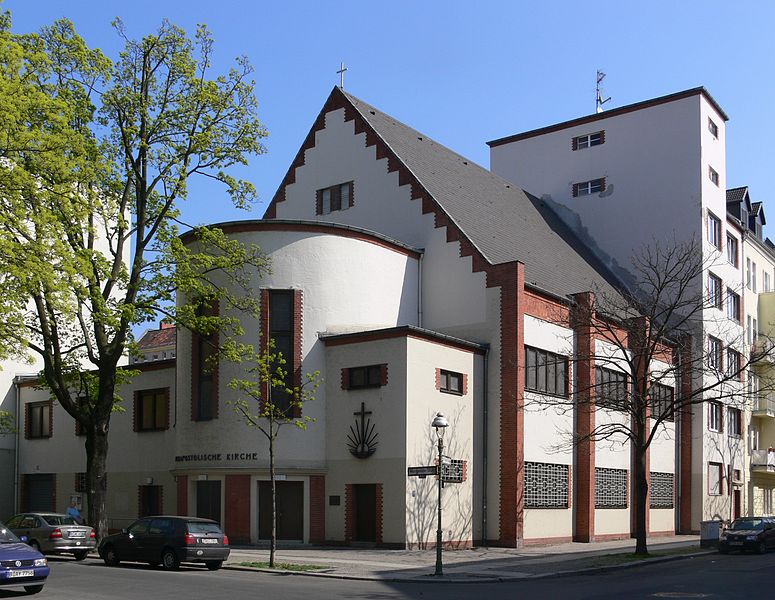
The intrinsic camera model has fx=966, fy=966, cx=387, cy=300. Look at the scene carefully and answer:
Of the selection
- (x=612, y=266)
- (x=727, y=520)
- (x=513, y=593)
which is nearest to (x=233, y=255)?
(x=513, y=593)

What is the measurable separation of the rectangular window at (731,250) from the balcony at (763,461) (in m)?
11.1

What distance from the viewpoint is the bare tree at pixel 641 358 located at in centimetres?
3061

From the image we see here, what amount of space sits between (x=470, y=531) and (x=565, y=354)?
8.62m

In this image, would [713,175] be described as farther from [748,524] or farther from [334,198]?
[748,524]

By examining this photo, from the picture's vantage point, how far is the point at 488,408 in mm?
34469

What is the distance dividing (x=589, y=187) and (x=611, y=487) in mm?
17351

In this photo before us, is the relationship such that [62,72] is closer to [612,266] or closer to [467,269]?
[467,269]

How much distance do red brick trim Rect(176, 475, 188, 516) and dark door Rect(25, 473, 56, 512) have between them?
993 centimetres

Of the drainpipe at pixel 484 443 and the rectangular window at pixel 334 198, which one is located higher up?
the rectangular window at pixel 334 198

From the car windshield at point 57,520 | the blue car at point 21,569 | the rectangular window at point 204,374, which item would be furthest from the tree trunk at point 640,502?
the blue car at point 21,569

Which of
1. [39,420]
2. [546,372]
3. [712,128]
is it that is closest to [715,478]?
[546,372]

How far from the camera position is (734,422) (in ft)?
176

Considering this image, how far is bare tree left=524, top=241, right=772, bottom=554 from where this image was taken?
1205 inches

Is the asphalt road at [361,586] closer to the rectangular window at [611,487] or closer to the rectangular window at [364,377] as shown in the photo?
the rectangular window at [364,377]
